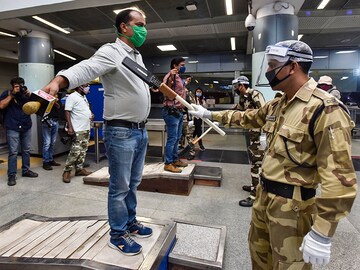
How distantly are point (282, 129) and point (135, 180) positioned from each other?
1.08 metres

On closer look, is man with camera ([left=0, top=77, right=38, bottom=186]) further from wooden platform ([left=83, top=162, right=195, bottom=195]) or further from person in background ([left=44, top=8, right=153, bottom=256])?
person in background ([left=44, top=8, right=153, bottom=256])

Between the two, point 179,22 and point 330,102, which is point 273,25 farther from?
point 330,102

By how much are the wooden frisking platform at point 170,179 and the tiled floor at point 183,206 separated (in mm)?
96

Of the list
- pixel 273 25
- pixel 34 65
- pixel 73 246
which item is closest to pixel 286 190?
pixel 73 246

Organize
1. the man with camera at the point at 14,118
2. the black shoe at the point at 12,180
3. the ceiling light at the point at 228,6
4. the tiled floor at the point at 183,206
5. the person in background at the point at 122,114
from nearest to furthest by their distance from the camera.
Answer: the person in background at the point at 122,114 < the tiled floor at the point at 183,206 < the man with camera at the point at 14,118 < the black shoe at the point at 12,180 < the ceiling light at the point at 228,6

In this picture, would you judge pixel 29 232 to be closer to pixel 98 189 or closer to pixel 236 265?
pixel 98 189

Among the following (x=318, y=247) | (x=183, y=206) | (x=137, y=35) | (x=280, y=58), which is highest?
(x=137, y=35)

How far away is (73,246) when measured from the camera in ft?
5.63

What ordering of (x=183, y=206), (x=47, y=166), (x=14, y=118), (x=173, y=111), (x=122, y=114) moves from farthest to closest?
(x=47, y=166)
(x=14, y=118)
(x=173, y=111)
(x=183, y=206)
(x=122, y=114)

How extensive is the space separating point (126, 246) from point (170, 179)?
5.94 ft

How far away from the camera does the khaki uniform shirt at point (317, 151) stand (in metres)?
0.97

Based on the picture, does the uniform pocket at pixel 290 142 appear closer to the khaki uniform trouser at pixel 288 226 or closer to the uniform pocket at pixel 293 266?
the khaki uniform trouser at pixel 288 226

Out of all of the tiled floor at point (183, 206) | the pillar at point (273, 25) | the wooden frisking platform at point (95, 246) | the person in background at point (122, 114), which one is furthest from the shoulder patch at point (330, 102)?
the pillar at point (273, 25)

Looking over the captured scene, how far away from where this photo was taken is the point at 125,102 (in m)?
1.53
